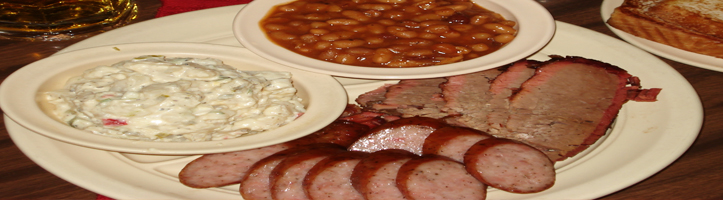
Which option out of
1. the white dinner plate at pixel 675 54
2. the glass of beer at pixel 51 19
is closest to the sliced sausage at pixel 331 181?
the white dinner plate at pixel 675 54

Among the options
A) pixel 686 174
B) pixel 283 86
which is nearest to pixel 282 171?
pixel 283 86

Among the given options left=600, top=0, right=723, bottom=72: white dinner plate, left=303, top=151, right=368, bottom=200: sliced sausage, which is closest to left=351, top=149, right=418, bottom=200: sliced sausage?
left=303, top=151, right=368, bottom=200: sliced sausage

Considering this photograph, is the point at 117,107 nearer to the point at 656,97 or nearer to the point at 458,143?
the point at 458,143

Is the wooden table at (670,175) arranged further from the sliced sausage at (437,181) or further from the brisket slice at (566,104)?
the sliced sausage at (437,181)

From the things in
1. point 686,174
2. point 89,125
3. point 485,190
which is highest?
point 89,125

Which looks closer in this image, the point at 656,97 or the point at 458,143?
the point at 458,143

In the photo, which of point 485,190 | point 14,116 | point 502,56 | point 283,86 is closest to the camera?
point 485,190

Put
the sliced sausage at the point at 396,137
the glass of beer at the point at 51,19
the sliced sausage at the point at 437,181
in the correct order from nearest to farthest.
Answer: the sliced sausage at the point at 437,181 → the sliced sausage at the point at 396,137 → the glass of beer at the point at 51,19
